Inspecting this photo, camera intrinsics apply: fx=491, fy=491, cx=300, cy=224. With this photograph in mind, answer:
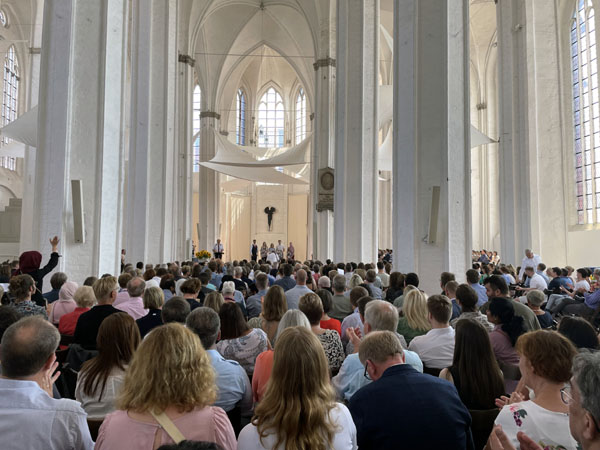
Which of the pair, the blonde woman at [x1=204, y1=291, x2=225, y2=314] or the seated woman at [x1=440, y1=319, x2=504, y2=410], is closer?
the seated woman at [x1=440, y1=319, x2=504, y2=410]

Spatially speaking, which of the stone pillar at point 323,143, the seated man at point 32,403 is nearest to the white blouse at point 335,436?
the seated man at point 32,403

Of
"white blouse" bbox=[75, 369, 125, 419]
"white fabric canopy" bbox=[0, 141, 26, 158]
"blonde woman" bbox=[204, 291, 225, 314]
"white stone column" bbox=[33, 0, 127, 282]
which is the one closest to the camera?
"white blouse" bbox=[75, 369, 125, 419]

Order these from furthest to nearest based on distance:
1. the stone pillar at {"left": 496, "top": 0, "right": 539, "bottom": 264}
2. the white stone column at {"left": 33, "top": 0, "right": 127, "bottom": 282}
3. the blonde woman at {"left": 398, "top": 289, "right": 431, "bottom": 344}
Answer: the stone pillar at {"left": 496, "top": 0, "right": 539, "bottom": 264} < the white stone column at {"left": 33, "top": 0, "right": 127, "bottom": 282} < the blonde woman at {"left": 398, "top": 289, "right": 431, "bottom": 344}

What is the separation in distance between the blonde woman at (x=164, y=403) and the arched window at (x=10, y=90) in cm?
2348

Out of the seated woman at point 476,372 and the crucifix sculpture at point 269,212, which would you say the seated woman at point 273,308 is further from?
the crucifix sculpture at point 269,212

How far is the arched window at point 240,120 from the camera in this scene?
111ft

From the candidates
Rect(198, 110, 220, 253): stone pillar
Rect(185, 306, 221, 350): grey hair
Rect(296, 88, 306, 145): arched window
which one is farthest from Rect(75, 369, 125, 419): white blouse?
Rect(296, 88, 306, 145): arched window

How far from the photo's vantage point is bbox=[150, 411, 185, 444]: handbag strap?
5.67ft

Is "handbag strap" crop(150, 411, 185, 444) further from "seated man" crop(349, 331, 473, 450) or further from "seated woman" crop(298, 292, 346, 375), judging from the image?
"seated woman" crop(298, 292, 346, 375)

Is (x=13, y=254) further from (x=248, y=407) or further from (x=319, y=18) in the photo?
(x=248, y=407)

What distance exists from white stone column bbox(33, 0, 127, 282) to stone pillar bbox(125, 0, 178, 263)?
5075 mm

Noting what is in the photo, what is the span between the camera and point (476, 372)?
8.65 feet

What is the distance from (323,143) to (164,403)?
1829cm

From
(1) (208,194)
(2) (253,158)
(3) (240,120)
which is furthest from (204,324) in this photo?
(3) (240,120)
